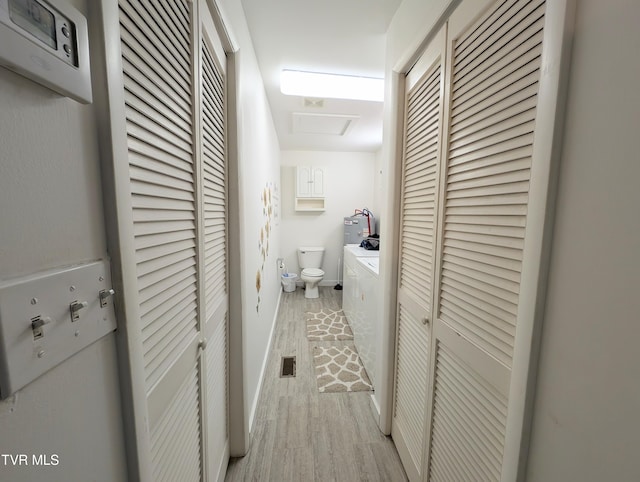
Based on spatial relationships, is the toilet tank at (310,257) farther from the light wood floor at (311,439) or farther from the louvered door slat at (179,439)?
the louvered door slat at (179,439)

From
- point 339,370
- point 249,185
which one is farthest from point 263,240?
point 339,370

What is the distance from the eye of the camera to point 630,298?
437 millimetres

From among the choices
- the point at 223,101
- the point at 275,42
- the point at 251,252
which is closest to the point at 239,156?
the point at 223,101

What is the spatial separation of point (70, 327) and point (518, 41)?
1.13 meters

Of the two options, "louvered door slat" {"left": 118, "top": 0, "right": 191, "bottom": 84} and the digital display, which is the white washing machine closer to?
"louvered door slat" {"left": 118, "top": 0, "right": 191, "bottom": 84}

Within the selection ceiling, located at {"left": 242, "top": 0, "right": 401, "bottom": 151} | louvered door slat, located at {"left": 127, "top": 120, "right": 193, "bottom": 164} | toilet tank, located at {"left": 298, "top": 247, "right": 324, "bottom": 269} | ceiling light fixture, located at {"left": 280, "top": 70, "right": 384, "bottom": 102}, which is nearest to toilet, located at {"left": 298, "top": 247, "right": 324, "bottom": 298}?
toilet tank, located at {"left": 298, "top": 247, "right": 324, "bottom": 269}

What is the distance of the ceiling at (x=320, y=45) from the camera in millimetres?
1387

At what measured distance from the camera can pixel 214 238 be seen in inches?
44.2

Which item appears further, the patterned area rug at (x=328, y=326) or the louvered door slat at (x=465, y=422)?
the patterned area rug at (x=328, y=326)

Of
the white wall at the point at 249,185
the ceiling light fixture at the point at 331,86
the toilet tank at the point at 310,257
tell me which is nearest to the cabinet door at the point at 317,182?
the toilet tank at the point at 310,257

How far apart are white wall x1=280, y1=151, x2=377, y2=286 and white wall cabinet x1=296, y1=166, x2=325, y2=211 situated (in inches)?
3.8

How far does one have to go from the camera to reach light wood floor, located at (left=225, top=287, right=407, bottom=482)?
135cm

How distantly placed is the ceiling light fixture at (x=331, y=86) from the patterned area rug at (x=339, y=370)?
7.66 feet

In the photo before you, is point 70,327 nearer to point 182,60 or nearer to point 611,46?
point 182,60
